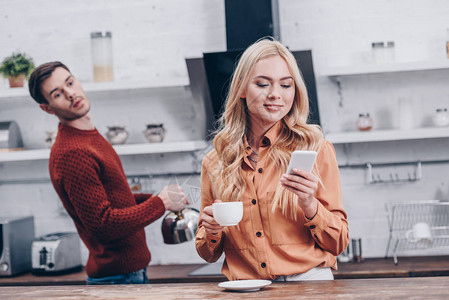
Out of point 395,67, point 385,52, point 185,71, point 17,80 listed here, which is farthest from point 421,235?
point 17,80

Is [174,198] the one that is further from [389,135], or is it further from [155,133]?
[389,135]

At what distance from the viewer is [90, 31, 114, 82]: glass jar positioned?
3.32 m

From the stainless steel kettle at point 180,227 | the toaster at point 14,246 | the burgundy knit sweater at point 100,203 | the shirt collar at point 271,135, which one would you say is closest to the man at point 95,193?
the burgundy knit sweater at point 100,203

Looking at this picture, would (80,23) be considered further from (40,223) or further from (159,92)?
(40,223)

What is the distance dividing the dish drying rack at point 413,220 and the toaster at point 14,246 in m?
2.24

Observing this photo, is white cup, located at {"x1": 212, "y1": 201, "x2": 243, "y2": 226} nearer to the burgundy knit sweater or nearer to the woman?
the woman

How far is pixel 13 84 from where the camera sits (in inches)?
135

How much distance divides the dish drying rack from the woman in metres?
1.73

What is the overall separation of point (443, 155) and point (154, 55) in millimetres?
1949

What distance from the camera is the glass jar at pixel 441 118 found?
3.07 meters

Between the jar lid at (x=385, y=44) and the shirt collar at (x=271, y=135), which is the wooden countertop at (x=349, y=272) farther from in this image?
the shirt collar at (x=271, y=135)

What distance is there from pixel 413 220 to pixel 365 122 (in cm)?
69

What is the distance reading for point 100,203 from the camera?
206cm

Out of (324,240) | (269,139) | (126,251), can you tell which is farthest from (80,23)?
(324,240)
